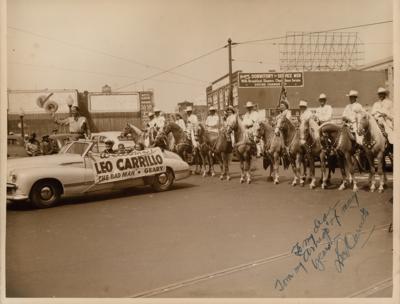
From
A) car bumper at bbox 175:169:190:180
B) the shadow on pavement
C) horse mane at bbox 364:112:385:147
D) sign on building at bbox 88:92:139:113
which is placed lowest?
the shadow on pavement

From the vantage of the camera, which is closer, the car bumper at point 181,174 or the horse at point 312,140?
the horse at point 312,140

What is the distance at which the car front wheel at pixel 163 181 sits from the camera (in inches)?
470

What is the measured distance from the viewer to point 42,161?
10.0m

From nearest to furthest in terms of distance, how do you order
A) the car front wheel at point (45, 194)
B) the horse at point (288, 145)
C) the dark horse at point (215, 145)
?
the car front wheel at point (45, 194) < the horse at point (288, 145) < the dark horse at point (215, 145)

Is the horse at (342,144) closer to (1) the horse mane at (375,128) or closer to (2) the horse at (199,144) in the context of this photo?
(1) the horse mane at (375,128)

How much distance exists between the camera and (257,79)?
1215 inches

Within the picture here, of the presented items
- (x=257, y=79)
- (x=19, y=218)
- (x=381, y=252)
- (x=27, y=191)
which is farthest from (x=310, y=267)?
(x=257, y=79)

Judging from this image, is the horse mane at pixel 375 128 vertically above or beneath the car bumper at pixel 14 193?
above

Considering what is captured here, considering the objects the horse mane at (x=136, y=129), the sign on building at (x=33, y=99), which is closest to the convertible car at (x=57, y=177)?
the sign on building at (x=33, y=99)

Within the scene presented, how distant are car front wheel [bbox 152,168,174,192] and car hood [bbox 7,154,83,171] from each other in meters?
2.27

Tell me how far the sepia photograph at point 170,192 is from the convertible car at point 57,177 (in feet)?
0.10

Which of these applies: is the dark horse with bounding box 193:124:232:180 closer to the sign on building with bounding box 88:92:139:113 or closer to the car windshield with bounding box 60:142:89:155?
the sign on building with bounding box 88:92:139:113

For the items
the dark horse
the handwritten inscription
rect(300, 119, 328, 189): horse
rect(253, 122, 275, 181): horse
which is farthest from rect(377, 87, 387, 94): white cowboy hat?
the dark horse

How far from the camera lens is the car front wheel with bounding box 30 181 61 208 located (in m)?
9.60
